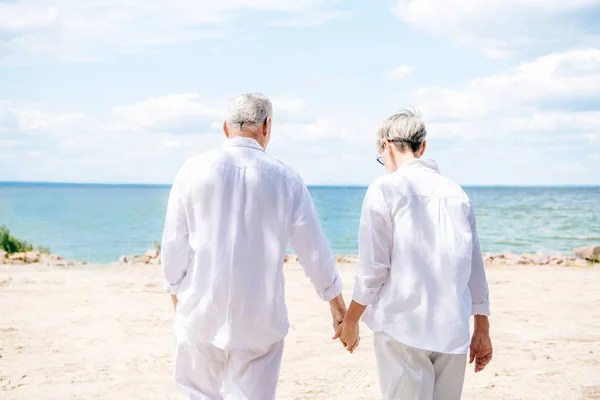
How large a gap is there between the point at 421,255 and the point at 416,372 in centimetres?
51

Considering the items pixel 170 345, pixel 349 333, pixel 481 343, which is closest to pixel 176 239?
pixel 349 333

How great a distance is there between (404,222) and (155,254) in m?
13.1

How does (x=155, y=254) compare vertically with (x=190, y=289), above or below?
below

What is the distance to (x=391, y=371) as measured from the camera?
10.6 feet

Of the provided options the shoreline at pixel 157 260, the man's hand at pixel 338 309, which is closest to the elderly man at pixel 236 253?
the man's hand at pixel 338 309

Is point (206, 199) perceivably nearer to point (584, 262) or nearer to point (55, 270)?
point (55, 270)

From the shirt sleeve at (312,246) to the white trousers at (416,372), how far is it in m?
0.50

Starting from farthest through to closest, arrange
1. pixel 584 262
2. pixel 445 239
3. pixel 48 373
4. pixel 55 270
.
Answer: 1. pixel 584 262
2. pixel 55 270
3. pixel 48 373
4. pixel 445 239

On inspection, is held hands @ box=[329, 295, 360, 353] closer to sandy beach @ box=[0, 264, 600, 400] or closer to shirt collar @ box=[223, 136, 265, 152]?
shirt collar @ box=[223, 136, 265, 152]

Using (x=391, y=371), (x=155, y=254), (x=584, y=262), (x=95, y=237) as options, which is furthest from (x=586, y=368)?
(x=95, y=237)

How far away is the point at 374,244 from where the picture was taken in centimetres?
321

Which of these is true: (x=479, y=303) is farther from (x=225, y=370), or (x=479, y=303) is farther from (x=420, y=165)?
(x=225, y=370)

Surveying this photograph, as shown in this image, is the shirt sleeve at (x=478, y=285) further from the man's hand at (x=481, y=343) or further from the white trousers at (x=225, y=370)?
the white trousers at (x=225, y=370)

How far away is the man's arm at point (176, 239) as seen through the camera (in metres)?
3.53
